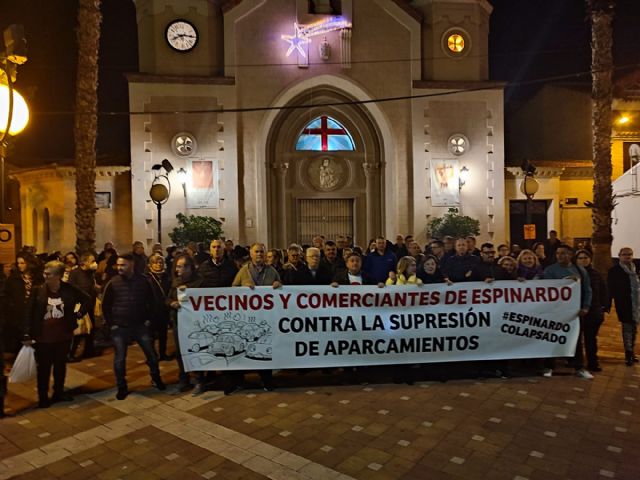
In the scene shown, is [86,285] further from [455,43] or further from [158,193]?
[455,43]

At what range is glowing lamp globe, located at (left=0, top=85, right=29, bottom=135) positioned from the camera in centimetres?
542

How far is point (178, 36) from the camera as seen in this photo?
1688 cm

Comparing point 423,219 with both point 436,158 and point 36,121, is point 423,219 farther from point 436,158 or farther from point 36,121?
point 36,121

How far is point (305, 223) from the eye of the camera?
18.8m

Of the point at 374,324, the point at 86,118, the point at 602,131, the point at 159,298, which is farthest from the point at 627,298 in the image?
the point at 86,118

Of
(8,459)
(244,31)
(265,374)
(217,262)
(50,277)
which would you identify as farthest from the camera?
(244,31)

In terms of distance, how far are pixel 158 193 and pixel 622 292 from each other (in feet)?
41.7

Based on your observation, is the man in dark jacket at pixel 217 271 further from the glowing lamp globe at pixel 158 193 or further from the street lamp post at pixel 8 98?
the glowing lamp globe at pixel 158 193

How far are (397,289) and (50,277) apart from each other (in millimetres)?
4422

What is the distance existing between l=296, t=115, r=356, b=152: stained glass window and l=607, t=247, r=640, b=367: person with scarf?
12655 millimetres

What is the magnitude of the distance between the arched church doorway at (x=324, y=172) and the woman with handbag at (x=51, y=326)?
12.2m

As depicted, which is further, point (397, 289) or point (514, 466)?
point (397, 289)

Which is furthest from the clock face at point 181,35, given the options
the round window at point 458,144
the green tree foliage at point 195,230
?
the round window at point 458,144

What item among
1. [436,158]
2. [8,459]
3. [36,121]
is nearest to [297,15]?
[436,158]
